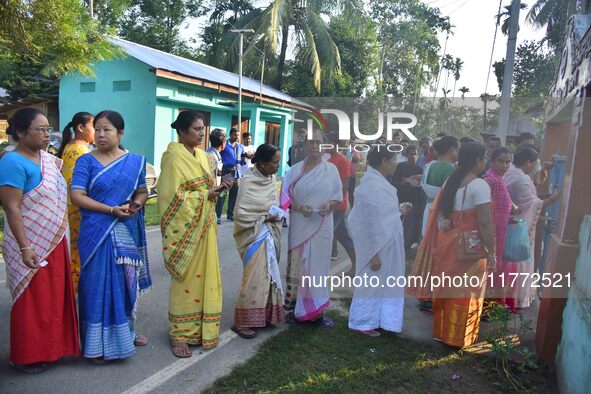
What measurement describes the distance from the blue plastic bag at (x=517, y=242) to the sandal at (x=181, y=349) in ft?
9.33

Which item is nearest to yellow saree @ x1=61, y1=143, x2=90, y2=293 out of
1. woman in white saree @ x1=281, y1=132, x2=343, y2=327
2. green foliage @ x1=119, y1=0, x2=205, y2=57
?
woman in white saree @ x1=281, y1=132, x2=343, y2=327

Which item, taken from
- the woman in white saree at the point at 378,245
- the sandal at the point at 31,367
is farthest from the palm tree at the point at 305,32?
the sandal at the point at 31,367

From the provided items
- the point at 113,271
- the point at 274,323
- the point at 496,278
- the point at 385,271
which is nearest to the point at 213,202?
the point at 113,271

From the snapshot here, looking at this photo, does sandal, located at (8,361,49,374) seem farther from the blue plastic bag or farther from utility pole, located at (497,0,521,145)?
utility pole, located at (497,0,521,145)

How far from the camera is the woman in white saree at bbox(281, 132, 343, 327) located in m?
3.85

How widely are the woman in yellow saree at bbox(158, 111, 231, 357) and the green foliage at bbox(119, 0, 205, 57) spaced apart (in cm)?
2572

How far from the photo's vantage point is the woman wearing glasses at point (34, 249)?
2758 millimetres

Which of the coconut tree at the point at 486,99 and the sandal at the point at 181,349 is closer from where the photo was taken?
the sandal at the point at 181,349

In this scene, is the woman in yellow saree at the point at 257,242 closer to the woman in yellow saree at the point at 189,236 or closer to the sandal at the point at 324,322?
the woman in yellow saree at the point at 189,236

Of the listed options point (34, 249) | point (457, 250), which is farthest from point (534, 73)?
point (34, 249)

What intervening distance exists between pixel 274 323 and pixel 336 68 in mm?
7326

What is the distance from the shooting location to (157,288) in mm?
4621

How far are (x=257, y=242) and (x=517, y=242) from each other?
7.67 feet

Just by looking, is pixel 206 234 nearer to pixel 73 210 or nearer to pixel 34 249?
pixel 34 249
